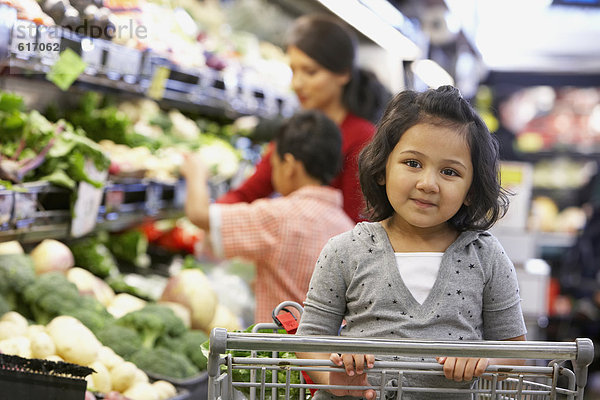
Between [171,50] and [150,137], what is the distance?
1.40 feet

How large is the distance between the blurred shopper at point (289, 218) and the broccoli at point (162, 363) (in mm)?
292

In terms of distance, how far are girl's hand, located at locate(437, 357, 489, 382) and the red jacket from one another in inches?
49.6

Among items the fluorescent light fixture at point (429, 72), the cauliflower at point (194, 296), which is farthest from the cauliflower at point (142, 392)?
the fluorescent light fixture at point (429, 72)

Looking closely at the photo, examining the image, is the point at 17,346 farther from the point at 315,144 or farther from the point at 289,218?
the point at 315,144

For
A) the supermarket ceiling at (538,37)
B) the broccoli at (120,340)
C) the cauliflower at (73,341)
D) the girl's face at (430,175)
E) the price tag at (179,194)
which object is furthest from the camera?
the supermarket ceiling at (538,37)

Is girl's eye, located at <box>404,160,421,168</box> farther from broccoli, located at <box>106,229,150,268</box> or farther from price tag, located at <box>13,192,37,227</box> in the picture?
broccoli, located at <box>106,229,150,268</box>

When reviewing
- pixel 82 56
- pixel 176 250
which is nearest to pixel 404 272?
pixel 82 56

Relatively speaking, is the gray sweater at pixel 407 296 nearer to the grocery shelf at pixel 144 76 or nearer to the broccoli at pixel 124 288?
the grocery shelf at pixel 144 76

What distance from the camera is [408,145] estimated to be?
1538 millimetres

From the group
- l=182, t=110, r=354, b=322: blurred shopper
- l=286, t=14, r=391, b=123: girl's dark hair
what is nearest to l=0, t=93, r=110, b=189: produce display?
l=182, t=110, r=354, b=322: blurred shopper

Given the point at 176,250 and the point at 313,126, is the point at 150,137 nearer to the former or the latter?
the point at 176,250

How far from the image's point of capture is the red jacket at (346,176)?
9.37 ft

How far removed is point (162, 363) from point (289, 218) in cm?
62

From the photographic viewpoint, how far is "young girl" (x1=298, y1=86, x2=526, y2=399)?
1516 millimetres
